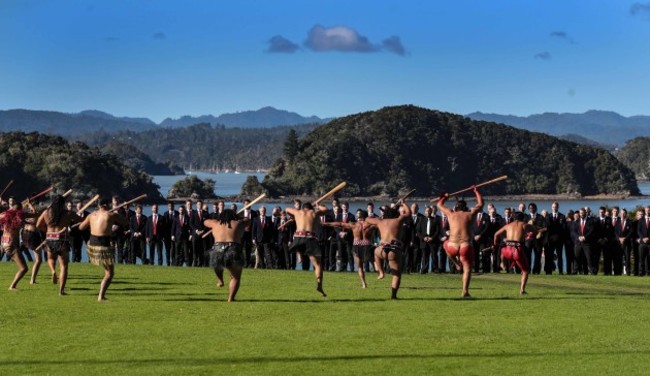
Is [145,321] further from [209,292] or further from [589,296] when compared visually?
[589,296]

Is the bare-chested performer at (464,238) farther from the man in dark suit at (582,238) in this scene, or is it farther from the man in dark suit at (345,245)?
the man in dark suit at (582,238)

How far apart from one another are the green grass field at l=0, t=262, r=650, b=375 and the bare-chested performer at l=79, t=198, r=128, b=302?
66cm

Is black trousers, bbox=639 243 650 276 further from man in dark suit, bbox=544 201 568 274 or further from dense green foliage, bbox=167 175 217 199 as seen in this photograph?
dense green foliage, bbox=167 175 217 199

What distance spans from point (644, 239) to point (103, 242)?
17.0 m

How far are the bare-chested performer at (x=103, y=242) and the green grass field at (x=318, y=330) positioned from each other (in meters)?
0.66

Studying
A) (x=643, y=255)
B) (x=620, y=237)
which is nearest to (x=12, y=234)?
(x=620, y=237)

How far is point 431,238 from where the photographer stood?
32.5 m

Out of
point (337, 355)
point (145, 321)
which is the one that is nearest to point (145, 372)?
point (337, 355)

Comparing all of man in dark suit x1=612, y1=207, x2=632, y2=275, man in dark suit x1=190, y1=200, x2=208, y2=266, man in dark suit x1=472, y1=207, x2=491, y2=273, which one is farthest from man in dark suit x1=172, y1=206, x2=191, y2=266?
man in dark suit x1=612, y1=207, x2=632, y2=275

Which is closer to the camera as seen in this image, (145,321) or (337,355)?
(337,355)

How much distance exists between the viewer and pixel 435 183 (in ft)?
647

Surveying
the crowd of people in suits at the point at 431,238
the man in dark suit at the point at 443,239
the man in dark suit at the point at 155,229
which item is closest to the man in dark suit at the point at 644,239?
the crowd of people in suits at the point at 431,238

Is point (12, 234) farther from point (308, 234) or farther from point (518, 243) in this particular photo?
point (518, 243)

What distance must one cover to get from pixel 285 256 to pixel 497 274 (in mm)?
6637
